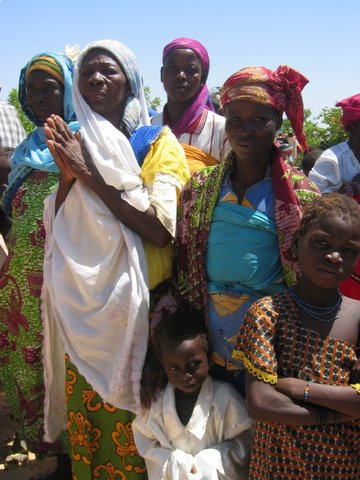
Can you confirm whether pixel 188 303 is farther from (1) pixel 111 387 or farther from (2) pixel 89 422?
(2) pixel 89 422

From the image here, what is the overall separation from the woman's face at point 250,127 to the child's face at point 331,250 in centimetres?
52

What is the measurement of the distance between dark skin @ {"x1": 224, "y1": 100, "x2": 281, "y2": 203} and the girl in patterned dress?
415 millimetres

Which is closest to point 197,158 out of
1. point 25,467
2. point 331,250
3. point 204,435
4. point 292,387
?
point 331,250

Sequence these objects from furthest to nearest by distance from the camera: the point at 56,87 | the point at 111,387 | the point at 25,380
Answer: the point at 25,380, the point at 56,87, the point at 111,387

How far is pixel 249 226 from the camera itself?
101 inches

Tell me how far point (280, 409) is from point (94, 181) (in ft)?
4.21

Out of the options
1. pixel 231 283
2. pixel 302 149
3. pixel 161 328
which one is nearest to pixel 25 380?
pixel 161 328

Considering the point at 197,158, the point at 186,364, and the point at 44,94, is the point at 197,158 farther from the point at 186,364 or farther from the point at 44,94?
the point at 186,364

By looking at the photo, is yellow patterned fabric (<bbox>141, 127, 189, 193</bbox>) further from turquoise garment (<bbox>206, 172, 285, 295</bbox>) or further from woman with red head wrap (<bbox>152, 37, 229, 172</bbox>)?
woman with red head wrap (<bbox>152, 37, 229, 172</bbox>)

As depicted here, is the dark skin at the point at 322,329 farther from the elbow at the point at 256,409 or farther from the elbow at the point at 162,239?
the elbow at the point at 162,239

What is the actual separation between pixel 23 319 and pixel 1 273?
0.31 m

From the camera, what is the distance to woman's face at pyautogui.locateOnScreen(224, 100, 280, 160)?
2.53 metres

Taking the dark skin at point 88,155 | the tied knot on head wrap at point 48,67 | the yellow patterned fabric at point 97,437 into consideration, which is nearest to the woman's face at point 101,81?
the dark skin at point 88,155

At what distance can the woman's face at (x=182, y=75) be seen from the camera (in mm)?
4000
